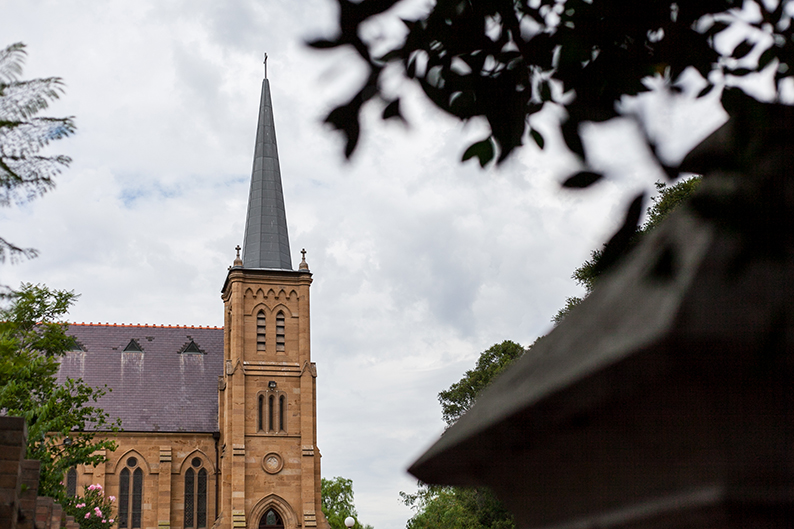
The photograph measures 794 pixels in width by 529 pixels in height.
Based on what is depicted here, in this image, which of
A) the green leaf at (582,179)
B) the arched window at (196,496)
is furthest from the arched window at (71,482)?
the green leaf at (582,179)

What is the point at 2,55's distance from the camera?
8031mm

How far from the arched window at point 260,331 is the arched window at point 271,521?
25.6ft

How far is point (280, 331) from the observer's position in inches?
1607

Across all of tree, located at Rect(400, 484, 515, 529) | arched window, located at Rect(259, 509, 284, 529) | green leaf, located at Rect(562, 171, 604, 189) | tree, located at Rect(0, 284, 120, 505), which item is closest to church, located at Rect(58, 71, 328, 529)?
arched window, located at Rect(259, 509, 284, 529)

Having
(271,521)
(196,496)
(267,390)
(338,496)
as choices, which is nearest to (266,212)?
(267,390)

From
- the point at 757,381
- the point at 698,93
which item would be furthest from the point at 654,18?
the point at 757,381

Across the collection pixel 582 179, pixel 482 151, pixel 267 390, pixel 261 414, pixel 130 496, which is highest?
pixel 267 390

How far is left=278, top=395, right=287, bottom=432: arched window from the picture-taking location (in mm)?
39344

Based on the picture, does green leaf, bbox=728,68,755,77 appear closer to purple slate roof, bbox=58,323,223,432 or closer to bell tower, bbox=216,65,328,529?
bell tower, bbox=216,65,328,529

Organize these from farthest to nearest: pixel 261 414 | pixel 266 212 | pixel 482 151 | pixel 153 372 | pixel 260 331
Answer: pixel 153 372 → pixel 266 212 → pixel 260 331 → pixel 261 414 → pixel 482 151

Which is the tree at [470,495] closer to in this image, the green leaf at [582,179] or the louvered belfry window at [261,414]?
the louvered belfry window at [261,414]

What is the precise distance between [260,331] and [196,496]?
29.7 feet

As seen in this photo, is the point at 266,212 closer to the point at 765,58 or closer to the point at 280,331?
the point at 280,331

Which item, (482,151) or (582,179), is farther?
(482,151)
